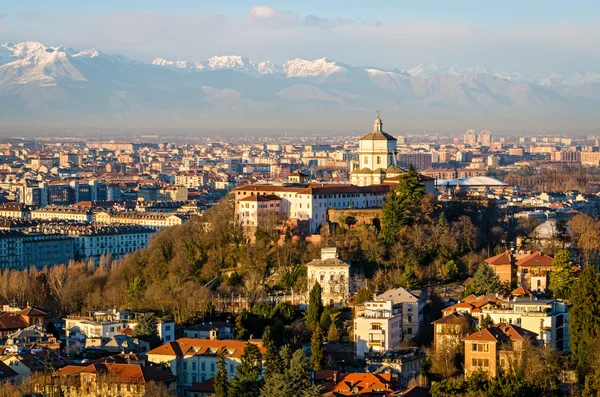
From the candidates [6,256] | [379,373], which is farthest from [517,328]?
[6,256]

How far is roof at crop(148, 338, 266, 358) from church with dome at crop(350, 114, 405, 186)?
1280 centimetres

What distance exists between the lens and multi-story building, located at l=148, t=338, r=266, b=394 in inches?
1133

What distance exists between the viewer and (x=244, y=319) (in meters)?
33.0

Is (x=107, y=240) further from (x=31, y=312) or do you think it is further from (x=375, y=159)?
(x=31, y=312)

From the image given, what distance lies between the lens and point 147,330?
1241 inches

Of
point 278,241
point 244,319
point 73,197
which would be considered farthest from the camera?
→ point 73,197

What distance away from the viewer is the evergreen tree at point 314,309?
106 feet

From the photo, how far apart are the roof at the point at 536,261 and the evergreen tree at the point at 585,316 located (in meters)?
5.16

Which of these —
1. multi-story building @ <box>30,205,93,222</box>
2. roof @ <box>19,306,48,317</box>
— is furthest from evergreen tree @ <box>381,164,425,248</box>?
multi-story building @ <box>30,205,93,222</box>

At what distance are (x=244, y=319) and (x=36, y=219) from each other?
1314 inches

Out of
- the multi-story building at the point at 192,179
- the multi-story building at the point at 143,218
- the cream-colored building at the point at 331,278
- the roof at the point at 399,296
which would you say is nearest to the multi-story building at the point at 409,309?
the roof at the point at 399,296

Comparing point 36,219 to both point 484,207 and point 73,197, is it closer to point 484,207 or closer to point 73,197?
point 73,197

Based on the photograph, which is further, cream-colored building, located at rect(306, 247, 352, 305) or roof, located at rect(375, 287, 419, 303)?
cream-colored building, located at rect(306, 247, 352, 305)

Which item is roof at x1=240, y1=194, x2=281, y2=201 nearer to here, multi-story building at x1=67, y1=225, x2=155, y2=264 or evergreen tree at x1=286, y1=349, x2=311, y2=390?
evergreen tree at x1=286, y1=349, x2=311, y2=390
